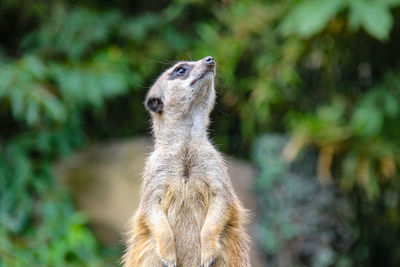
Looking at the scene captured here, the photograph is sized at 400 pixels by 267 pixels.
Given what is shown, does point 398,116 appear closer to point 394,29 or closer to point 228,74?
point 394,29

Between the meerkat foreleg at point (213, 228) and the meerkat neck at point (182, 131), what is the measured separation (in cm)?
37

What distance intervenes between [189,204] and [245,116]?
3.55 m

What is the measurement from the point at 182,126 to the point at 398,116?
330 centimetres

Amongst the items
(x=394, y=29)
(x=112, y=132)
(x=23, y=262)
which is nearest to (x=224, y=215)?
Result: (x=23, y=262)

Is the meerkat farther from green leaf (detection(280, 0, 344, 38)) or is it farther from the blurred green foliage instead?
the blurred green foliage

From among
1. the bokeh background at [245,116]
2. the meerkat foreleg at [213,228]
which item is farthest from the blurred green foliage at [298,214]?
the meerkat foreleg at [213,228]

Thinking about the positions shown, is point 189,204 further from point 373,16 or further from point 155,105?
point 373,16

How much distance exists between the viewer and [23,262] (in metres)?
4.45

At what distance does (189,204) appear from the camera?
2.67m

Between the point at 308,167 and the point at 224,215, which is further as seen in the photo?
the point at 308,167

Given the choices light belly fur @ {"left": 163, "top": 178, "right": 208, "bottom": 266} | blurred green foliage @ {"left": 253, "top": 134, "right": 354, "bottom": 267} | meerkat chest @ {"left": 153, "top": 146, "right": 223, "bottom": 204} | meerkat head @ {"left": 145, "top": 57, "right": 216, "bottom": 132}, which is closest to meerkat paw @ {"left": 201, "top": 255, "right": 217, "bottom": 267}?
light belly fur @ {"left": 163, "top": 178, "right": 208, "bottom": 266}

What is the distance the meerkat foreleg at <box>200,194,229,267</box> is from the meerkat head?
0.52m

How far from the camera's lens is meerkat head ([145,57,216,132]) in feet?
9.50

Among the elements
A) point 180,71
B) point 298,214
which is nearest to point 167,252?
point 180,71
